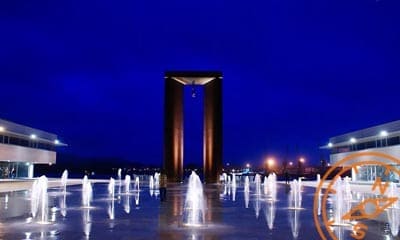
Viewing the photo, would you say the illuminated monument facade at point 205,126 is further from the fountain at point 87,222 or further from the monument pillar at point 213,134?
the fountain at point 87,222

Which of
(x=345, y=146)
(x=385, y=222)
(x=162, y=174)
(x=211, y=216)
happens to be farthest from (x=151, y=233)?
(x=345, y=146)

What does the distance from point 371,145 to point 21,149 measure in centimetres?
4460

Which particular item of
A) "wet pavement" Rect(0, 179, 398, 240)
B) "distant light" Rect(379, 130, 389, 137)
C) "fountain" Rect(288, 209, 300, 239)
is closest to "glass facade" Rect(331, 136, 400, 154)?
"distant light" Rect(379, 130, 389, 137)

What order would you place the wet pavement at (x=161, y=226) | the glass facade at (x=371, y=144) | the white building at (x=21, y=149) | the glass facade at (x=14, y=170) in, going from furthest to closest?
the glass facade at (x=14, y=170)
the white building at (x=21, y=149)
the glass facade at (x=371, y=144)
the wet pavement at (x=161, y=226)

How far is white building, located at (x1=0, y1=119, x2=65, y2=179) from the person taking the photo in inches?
2058

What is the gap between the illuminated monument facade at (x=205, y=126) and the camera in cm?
4544

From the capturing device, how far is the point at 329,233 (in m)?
11.4

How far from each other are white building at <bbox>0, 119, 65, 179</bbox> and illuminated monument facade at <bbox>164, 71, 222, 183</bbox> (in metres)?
19.1

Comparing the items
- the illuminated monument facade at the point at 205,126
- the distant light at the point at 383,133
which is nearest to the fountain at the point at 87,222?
the illuminated monument facade at the point at 205,126

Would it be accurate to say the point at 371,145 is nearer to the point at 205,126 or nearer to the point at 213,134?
the point at 213,134

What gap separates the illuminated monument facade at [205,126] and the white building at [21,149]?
62.5ft

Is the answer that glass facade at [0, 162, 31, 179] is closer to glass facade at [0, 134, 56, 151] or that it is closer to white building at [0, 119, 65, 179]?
white building at [0, 119, 65, 179]

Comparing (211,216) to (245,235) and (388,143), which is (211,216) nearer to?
(245,235)

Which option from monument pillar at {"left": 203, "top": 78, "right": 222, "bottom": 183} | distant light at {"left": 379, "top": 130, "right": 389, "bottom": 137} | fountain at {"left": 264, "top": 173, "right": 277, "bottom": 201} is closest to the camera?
fountain at {"left": 264, "top": 173, "right": 277, "bottom": 201}
